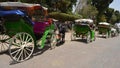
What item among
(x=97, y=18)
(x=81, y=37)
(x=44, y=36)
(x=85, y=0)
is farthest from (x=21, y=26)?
(x=97, y=18)

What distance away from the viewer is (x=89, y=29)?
1709cm

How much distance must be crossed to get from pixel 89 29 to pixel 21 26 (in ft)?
29.6

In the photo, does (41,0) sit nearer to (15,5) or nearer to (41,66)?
(15,5)

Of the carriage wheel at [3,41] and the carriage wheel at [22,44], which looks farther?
the carriage wheel at [3,41]

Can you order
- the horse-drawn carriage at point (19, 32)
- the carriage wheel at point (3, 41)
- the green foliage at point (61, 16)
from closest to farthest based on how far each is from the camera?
the horse-drawn carriage at point (19, 32) → the carriage wheel at point (3, 41) → the green foliage at point (61, 16)

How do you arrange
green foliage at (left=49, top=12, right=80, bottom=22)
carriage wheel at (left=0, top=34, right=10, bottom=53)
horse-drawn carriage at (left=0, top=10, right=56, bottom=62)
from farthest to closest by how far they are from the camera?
green foliage at (left=49, top=12, right=80, bottom=22) < carriage wheel at (left=0, top=34, right=10, bottom=53) < horse-drawn carriage at (left=0, top=10, right=56, bottom=62)

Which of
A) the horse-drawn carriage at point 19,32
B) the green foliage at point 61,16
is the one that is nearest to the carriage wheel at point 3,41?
the horse-drawn carriage at point 19,32

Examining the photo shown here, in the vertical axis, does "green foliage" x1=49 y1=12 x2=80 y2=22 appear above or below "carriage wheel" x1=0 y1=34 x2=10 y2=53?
below

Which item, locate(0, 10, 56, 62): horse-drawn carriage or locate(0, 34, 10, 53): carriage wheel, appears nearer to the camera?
locate(0, 10, 56, 62): horse-drawn carriage

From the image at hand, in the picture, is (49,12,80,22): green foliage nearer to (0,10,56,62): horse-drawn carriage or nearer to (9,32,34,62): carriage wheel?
(0,10,56,62): horse-drawn carriage

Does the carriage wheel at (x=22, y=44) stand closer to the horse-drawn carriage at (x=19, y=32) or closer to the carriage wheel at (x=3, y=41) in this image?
the horse-drawn carriage at (x=19, y=32)

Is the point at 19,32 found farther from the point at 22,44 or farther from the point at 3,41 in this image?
the point at 3,41

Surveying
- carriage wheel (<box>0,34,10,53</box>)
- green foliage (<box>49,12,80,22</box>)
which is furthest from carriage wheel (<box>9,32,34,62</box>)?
green foliage (<box>49,12,80,22</box>)

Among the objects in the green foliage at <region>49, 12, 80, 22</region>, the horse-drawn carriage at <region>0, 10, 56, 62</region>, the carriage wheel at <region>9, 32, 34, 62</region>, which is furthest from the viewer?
the green foliage at <region>49, 12, 80, 22</region>
